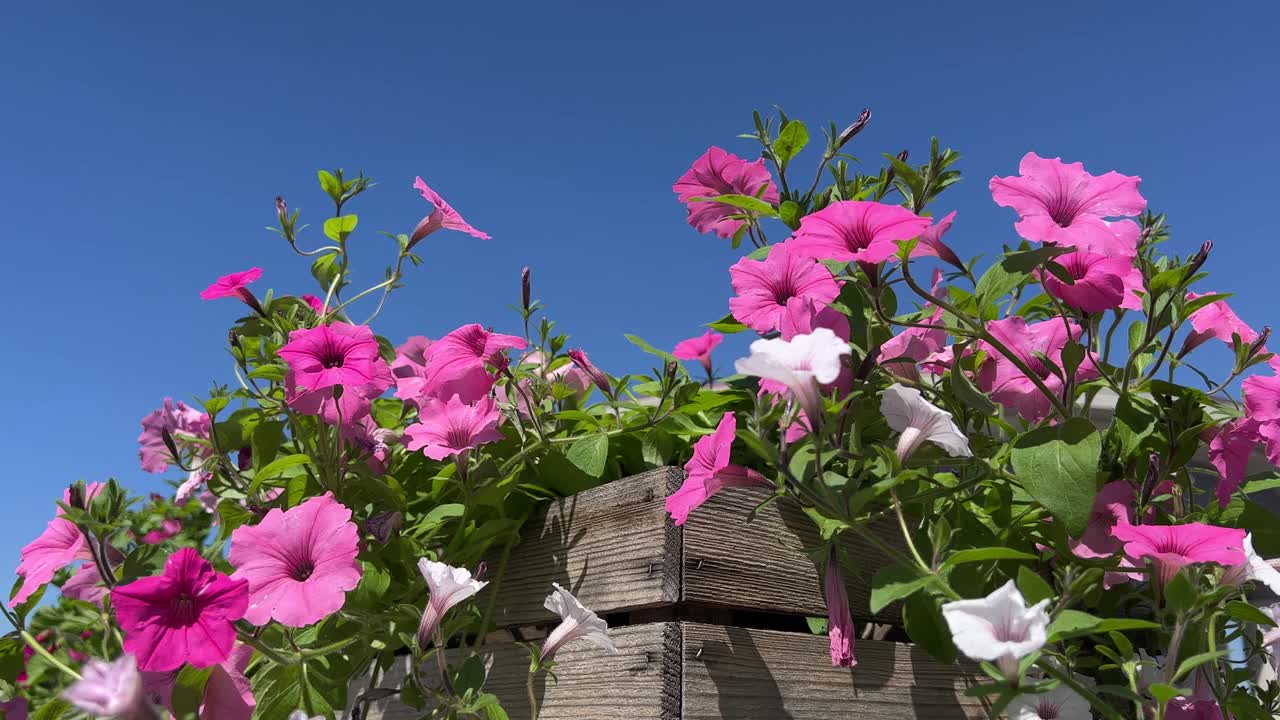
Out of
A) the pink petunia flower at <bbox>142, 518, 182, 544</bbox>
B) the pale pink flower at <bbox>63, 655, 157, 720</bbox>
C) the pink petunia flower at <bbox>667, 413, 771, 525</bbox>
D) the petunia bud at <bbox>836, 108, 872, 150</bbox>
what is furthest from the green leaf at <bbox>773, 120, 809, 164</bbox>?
the pink petunia flower at <bbox>142, 518, 182, 544</bbox>

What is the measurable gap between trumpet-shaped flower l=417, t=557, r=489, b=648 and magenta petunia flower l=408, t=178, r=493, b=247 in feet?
1.97

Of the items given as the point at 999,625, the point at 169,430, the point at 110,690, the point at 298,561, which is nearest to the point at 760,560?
the point at 999,625

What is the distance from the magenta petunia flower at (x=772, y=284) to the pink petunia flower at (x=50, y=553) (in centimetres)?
96

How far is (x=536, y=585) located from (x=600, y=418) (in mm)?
295

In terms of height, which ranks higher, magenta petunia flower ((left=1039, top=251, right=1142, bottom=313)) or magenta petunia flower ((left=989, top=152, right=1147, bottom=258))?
magenta petunia flower ((left=989, top=152, right=1147, bottom=258))

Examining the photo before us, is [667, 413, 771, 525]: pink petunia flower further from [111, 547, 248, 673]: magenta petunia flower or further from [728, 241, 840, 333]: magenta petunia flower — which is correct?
[111, 547, 248, 673]: magenta petunia flower

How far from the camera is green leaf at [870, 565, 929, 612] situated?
35.7 inches

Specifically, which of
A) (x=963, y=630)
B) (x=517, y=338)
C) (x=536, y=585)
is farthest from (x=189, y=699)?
(x=963, y=630)

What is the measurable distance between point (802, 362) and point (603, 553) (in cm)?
54

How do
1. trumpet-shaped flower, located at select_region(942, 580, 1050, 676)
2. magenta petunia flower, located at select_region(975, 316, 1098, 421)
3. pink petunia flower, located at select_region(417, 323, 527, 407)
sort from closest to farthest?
trumpet-shaped flower, located at select_region(942, 580, 1050, 676)
magenta petunia flower, located at select_region(975, 316, 1098, 421)
pink petunia flower, located at select_region(417, 323, 527, 407)

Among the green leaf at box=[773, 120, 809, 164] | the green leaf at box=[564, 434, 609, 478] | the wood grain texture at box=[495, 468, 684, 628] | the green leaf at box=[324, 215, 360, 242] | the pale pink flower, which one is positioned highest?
the green leaf at box=[773, 120, 809, 164]

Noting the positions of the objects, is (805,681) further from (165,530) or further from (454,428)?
(165,530)

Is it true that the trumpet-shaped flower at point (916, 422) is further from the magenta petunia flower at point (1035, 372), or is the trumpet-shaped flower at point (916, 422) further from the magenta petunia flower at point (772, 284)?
the magenta petunia flower at point (1035, 372)

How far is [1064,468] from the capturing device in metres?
1.00
